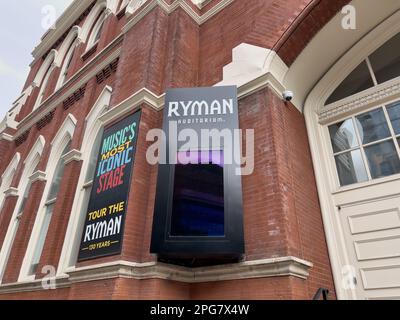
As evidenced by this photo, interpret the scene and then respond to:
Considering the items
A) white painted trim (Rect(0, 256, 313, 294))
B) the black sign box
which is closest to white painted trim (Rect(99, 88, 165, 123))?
the black sign box

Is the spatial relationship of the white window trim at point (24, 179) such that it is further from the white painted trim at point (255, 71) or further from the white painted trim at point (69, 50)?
the white painted trim at point (255, 71)

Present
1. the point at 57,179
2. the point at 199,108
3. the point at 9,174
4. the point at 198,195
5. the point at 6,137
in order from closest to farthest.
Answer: the point at 198,195, the point at 199,108, the point at 57,179, the point at 9,174, the point at 6,137

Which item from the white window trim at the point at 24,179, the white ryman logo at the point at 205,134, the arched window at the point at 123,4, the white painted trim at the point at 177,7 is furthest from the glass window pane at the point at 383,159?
the white window trim at the point at 24,179

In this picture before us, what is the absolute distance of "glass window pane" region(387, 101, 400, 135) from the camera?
428 centimetres

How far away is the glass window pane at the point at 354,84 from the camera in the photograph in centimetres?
491

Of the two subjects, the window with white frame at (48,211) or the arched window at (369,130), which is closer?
the arched window at (369,130)

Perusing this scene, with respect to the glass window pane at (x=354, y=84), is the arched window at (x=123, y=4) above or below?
above

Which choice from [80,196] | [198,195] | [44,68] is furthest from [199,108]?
[44,68]

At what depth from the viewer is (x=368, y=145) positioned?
4.45 m

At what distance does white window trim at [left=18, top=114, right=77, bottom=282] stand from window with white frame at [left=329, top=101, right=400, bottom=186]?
655cm

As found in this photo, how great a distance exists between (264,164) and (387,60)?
9.09ft

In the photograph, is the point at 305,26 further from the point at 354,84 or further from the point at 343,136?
the point at 343,136

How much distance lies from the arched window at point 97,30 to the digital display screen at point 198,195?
8.32m
